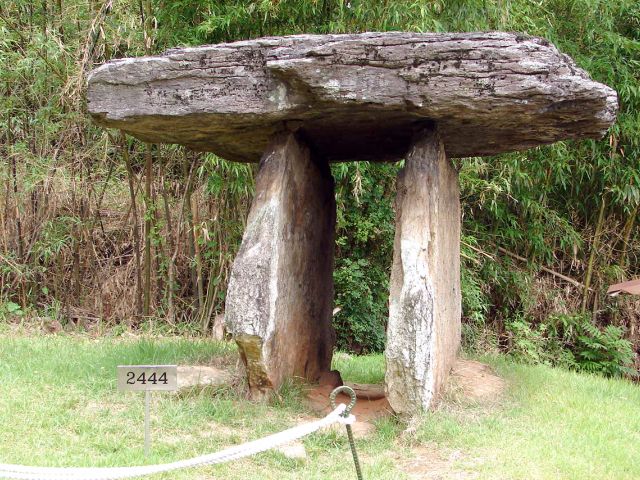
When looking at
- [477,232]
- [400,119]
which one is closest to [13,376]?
[400,119]

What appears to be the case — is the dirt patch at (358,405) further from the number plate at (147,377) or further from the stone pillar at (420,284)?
the number plate at (147,377)

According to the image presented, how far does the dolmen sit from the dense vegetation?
2.30 meters

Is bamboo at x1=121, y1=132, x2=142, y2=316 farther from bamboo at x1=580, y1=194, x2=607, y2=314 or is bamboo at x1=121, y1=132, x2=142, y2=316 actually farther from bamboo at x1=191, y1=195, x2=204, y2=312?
bamboo at x1=580, y1=194, x2=607, y2=314

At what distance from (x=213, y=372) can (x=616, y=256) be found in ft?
19.1

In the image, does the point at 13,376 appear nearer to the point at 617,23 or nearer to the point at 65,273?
the point at 65,273

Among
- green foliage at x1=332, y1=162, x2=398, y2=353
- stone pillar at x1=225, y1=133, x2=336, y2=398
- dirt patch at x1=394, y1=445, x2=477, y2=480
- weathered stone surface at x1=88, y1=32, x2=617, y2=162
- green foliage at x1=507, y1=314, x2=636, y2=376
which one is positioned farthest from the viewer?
green foliage at x1=507, y1=314, x2=636, y2=376

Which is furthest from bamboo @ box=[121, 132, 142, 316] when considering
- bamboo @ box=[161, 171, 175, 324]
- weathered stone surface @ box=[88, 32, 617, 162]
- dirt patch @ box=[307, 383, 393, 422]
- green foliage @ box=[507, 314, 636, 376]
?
green foliage @ box=[507, 314, 636, 376]

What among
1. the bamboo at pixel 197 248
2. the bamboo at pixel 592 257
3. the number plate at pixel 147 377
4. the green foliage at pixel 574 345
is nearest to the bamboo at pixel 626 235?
the bamboo at pixel 592 257

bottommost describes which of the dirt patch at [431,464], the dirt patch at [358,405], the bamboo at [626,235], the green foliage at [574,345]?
the green foliage at [574,345]

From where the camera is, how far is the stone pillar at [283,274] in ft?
17.2

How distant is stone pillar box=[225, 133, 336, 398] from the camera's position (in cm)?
523

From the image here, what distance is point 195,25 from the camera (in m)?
7.66

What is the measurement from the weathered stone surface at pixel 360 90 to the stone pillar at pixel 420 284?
1.13ft

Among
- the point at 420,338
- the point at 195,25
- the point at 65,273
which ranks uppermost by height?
the point at 195,25
